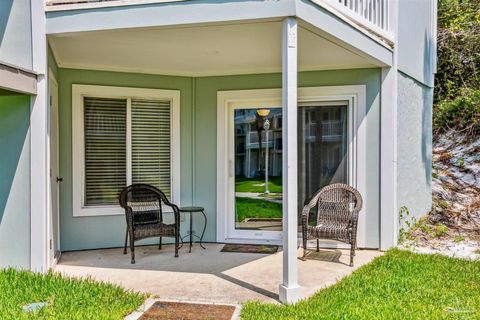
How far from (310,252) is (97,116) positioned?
356 centimetres

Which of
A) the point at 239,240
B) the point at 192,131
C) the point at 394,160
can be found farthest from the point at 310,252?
the point at 192,131

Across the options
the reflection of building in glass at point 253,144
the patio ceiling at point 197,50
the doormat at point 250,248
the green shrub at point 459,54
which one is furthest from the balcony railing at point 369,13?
the green shrub at point 459,54

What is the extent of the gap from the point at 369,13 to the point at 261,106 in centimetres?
195

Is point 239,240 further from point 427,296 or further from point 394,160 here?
point 427,296

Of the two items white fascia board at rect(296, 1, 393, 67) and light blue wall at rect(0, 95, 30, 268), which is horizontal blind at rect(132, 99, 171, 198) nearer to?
light blue wall at rect(0, 95, 30, 268)

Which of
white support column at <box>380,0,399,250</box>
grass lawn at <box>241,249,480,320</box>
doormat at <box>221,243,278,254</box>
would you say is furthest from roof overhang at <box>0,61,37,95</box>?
white support column at <box>380,0,399,250</box>

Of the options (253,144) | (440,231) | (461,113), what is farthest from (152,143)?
(461,113)

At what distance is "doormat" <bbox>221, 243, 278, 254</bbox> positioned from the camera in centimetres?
591

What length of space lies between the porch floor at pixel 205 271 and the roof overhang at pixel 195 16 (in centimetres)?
255

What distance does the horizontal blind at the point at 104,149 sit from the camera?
611cm

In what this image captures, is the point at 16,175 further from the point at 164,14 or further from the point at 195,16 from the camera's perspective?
the point at 195,16

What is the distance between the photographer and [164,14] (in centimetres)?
409

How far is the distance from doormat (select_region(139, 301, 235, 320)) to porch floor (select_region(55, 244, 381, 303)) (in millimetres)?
149

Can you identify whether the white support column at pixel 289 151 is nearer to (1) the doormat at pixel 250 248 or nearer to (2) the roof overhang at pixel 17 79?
(1) the doormat at pixel 250 248
